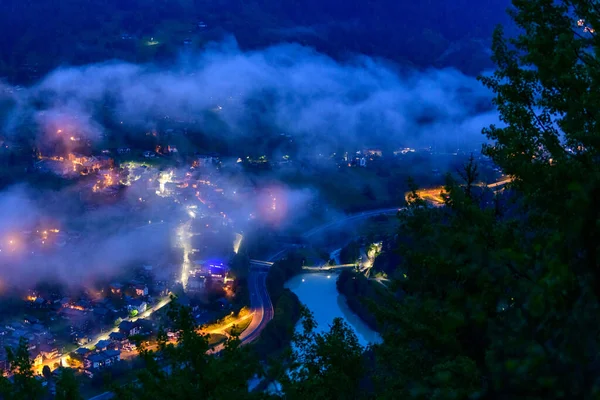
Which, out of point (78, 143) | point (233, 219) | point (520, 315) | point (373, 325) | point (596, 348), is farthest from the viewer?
point (78, 143)

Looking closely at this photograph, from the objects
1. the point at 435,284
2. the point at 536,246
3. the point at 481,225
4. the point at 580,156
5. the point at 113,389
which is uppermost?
the point at 580,156

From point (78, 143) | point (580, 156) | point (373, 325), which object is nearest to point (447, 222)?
point (580, 156)

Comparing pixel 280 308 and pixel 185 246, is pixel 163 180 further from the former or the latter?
pixel 280 308

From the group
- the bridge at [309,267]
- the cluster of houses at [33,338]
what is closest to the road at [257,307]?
the bridge at [309,267]

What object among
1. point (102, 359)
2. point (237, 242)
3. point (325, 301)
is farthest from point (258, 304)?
point (102, 359)

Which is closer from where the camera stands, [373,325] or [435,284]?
[435,284]

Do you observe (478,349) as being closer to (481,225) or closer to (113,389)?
(481,225)

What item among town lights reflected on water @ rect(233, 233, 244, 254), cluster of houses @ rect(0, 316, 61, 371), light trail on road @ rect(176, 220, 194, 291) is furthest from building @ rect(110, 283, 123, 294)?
town lights reflected on water @ rect(233, 233, 244, 254)
